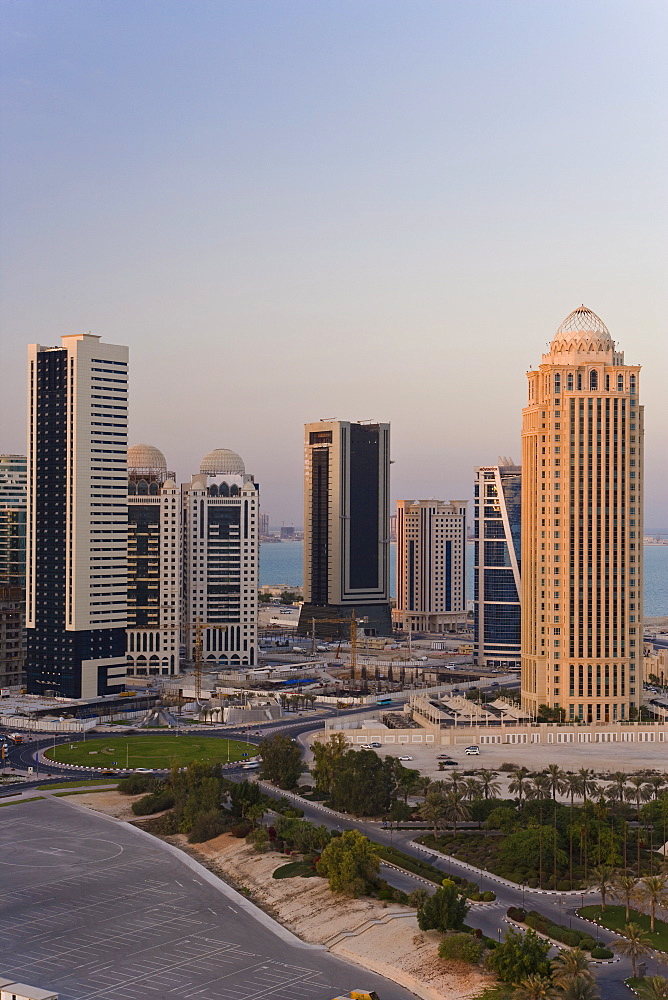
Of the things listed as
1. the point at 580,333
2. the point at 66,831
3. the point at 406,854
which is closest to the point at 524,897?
the point at 406,854

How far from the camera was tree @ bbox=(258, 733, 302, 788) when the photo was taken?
357ft

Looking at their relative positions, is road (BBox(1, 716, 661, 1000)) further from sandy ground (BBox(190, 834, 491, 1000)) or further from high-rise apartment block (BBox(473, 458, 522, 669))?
high-rise apartment block (BBox(473, 458, 522, 669))

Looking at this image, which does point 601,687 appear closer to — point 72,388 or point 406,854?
point 406,854

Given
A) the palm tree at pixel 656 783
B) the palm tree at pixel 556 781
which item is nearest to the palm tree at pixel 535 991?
the palm tree at pixel 556 781

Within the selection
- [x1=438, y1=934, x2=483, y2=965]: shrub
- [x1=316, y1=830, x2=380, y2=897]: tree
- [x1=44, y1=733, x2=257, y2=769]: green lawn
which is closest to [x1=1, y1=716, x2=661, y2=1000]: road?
[x1=316, y1=830, x2=380, y2=897]: tree

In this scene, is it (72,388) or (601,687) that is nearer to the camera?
(601,687)

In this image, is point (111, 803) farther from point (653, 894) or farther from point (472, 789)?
point (653, 894)

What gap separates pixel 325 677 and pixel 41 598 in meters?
51.0

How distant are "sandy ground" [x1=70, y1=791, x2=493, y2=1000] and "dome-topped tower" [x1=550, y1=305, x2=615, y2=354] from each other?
72.0m

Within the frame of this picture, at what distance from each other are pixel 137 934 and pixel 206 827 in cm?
2115

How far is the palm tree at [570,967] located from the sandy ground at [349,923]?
14.2 feet

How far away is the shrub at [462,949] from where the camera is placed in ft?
215

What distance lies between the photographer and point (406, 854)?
86750mm

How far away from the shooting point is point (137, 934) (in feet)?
238
